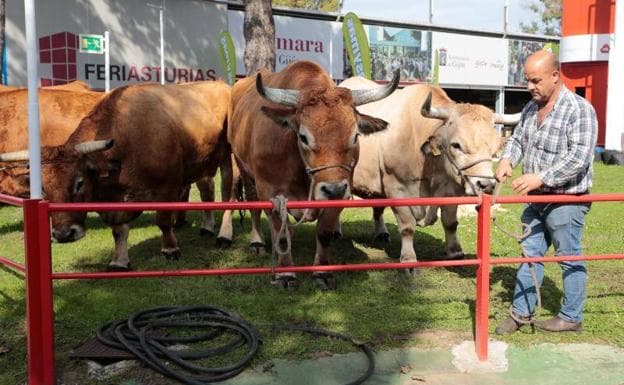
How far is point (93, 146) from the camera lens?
21.3 ft

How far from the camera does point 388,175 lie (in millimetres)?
7012

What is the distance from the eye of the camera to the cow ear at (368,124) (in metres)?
5.88

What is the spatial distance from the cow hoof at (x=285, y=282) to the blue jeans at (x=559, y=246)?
6.97 ft

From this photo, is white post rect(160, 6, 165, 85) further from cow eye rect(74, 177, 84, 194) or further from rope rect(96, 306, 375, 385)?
rope rect(96, 306, 375, 385)

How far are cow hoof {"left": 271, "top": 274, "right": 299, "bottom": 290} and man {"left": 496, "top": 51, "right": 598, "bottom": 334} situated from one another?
6.70 ft

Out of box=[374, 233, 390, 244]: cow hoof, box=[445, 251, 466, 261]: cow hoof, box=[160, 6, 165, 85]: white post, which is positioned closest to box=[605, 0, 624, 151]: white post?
box=[160, 6, 165, 85]: white post

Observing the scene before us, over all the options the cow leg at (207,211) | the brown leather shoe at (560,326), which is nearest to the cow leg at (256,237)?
the cow leg at (207,211)

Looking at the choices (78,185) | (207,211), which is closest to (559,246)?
(78,185)

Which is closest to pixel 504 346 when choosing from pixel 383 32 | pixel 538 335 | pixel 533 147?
pixel 538 335

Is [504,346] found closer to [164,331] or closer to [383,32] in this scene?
[164,331]

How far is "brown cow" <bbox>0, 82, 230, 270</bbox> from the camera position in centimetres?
654

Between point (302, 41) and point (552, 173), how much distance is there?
78.3 feet

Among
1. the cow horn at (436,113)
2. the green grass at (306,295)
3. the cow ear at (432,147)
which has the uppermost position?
the cow horn at (436,113)

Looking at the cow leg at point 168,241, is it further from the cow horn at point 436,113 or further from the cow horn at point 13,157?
the cow horn at point 436,113
